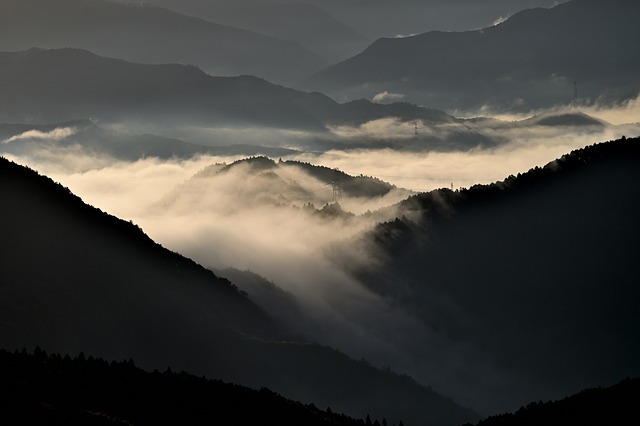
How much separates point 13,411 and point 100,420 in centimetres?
1108

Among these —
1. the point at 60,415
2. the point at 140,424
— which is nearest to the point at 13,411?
the point at 60,415

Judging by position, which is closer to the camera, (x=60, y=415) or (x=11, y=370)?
(x=60, y=415)

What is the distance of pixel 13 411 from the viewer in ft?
533

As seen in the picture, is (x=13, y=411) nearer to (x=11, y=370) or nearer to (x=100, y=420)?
(x=100, y=420)

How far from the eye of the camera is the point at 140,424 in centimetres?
19450

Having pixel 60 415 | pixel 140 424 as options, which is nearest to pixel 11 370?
pixel 140 424

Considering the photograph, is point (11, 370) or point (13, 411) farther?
point (11, 370)

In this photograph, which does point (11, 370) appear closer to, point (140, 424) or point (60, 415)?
point (140, 424)

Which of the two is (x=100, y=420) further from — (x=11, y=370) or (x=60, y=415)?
(x=11, y=370)

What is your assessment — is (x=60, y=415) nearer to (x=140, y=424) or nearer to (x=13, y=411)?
(x=13, y=411)

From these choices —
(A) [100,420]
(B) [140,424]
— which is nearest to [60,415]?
(A) [100,420]

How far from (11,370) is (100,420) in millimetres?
37614

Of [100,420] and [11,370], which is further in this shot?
[11,370]

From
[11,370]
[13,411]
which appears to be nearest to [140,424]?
[11,370]
